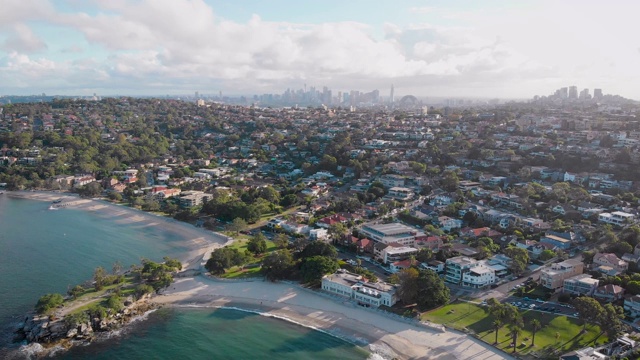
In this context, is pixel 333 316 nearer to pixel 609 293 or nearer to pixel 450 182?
pixel 609 293

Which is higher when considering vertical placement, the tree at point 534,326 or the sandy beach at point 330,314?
the tree at point 534,326

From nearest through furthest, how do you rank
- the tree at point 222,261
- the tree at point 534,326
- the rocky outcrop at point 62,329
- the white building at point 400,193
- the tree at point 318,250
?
the tree at point 534,326 → the rocky outcrop at point 62,329 → the tree at point 222,261 → the tree at point 318,250 → the white building at point 400,193

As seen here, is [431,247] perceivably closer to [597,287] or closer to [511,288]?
[511,288]

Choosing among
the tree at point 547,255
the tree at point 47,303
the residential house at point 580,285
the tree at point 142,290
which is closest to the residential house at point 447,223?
the tree at point 547,255

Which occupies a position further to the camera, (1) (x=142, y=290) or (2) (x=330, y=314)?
(1) (x=142, y=290)

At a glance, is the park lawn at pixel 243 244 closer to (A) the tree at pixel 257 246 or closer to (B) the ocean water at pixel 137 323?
(A) the tree at pixel 257 246

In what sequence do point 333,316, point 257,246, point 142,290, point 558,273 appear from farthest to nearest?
point 257,246 → point 558,273 → point 142,290 → point 333,316

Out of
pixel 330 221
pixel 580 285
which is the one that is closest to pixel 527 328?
pixel 580 285

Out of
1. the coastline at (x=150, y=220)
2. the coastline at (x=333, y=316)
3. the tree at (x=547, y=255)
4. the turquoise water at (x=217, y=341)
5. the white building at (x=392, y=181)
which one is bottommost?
the turquoise water at (x=217, y=341)
